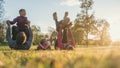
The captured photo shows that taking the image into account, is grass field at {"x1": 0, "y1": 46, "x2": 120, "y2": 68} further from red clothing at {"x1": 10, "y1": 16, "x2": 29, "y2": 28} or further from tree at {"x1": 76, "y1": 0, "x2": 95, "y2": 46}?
tree at {"x1": 76, "y1": 0, "x2": 95, "y2": 46}

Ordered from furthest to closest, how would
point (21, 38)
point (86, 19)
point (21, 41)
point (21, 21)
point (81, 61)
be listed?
point (86, 19) → point (21, 21) → point (21, 41) → point (21, 38) → point (81, 61)

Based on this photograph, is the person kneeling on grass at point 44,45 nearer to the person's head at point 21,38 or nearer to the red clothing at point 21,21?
the red clothing at point 21,21

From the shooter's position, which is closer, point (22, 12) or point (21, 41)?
point (21, 41)

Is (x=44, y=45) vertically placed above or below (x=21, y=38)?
below

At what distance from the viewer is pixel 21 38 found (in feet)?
49.7

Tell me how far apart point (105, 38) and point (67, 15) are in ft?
264

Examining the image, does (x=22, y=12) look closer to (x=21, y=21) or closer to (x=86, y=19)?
(x=21, y=21)

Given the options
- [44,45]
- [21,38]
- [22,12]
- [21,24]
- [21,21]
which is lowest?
[44,45]

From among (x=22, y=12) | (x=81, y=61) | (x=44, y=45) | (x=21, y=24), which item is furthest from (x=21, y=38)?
(x=81, y=61)

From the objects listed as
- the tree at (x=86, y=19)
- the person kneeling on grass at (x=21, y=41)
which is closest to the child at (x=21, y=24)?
the person kneeling on grass at (x=21, y=41)

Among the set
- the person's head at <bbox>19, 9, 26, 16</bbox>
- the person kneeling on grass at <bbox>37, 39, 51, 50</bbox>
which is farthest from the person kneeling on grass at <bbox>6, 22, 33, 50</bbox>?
the person kneeling on grass at <bbox>37, 39, 51, 50</bbox>

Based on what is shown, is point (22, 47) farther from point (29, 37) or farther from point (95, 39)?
point (95, 39)

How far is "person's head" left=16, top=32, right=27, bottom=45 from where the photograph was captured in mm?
14781

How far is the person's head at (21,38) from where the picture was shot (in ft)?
48.5
